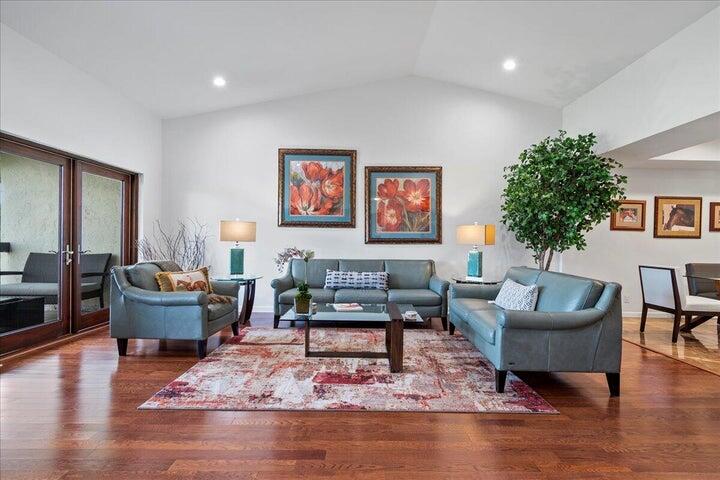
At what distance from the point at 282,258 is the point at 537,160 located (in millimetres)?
3680

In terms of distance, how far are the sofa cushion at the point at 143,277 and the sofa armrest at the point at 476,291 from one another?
3.16 m

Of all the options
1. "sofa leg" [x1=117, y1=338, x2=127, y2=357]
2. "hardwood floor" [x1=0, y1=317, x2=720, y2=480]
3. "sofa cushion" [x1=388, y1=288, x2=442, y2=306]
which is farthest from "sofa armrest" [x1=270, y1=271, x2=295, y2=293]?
"hardwood floor" [x1=0, y1=317, x2=720, y2=480]

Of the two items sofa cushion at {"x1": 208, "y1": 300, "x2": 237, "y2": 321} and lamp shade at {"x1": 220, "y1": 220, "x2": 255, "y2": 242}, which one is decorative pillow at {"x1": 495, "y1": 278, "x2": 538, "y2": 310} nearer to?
sofa cushion at {"x1": 208, "y1": 300, "x2": 237, "y2": 321}

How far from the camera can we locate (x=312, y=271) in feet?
18.2

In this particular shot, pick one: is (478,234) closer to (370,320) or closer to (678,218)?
(370,320)

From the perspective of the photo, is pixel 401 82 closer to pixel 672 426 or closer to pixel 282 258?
pixel 282 258

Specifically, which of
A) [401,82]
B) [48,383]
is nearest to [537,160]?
[401,82]

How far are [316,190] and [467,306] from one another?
296cm

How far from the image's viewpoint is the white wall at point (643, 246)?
5.78 m

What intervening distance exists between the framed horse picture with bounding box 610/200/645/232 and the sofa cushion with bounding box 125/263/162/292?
6.09 metres

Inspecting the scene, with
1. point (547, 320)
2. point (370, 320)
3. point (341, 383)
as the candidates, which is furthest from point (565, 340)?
point (341, 383)

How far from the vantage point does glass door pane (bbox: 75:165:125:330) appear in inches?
183

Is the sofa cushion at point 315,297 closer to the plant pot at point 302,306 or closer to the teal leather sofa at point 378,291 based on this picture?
the teal leather sofa at point 378,291

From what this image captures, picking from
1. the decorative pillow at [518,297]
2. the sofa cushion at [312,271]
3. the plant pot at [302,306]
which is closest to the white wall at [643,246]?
the decorative pillow at [518,297]
